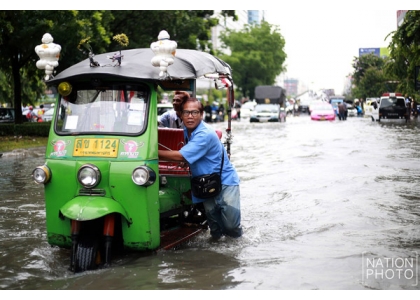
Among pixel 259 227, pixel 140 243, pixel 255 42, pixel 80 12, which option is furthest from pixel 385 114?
pixel 255 42

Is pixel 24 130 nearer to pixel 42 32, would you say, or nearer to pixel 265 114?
pixel 42 32

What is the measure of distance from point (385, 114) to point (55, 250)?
40.2 metres

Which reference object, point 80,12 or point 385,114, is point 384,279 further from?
point 385,114

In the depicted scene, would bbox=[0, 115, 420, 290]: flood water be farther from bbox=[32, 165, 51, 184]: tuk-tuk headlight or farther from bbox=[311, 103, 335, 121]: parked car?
bbox=[311, 103, 335, 121]: parked car

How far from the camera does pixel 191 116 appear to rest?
718 centimetres

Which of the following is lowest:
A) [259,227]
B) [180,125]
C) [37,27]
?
[259,227]

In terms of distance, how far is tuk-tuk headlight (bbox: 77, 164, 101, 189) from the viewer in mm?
6416

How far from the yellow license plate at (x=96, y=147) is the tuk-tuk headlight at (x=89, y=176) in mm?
200

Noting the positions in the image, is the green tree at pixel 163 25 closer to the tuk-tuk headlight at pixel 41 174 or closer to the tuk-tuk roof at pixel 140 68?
the tuk-tuk roof at pixel 140 68

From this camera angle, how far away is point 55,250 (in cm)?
759

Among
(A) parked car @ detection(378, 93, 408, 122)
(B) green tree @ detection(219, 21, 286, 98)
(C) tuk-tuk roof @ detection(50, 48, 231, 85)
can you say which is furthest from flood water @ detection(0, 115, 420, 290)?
(B) green tree @ detection(219, 21, 286, 98)

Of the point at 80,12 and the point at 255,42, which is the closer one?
the point at 80,12

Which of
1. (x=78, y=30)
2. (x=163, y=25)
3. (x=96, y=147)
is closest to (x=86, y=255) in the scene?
(x=96, y=147)

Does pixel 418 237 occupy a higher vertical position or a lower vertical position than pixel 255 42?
lower
